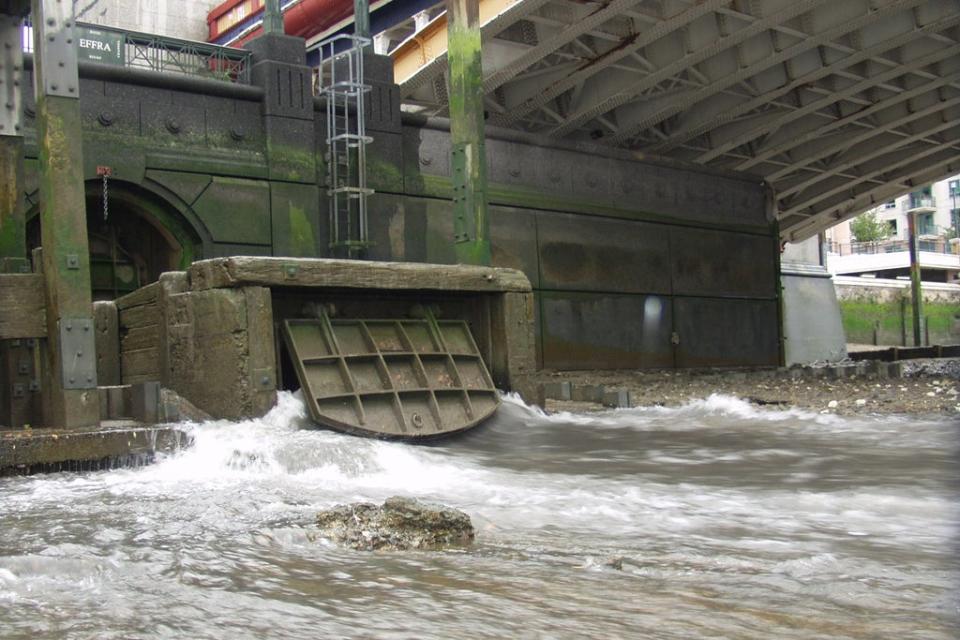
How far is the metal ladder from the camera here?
1603 cm

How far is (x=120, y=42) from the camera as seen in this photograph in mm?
15281

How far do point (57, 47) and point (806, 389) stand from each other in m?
11.9

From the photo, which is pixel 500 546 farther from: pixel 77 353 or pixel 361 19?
pixel 361 19

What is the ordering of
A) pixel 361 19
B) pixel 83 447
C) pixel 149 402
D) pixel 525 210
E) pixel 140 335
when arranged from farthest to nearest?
pixel 525 210
pixel 361 19
pixel 140 335
pixel 149 402
pixel 83 447

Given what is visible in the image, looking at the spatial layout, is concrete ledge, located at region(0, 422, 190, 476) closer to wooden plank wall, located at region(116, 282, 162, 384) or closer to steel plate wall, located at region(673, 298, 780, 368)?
wooden plank wall, located at region(116, 282, 162, 384)

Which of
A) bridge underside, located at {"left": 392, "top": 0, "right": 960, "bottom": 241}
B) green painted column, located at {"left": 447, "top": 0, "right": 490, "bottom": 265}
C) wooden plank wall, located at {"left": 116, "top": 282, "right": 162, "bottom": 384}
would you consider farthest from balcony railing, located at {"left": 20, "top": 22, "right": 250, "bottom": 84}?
wooden plank wall, located at {"left": 116, "top": 282, "right": 162, "bottom": 384}

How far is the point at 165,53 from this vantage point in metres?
16.5

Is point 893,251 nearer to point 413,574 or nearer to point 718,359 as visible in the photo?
point 718,359

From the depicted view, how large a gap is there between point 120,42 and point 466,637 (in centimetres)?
1413

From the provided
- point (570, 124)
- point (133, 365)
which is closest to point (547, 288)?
point (570, 124)

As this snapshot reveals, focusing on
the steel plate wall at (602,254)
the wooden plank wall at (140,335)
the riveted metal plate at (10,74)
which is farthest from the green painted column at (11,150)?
the steel plate wall at (602,254)

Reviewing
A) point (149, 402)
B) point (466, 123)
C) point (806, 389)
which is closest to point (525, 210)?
point (466, 123)

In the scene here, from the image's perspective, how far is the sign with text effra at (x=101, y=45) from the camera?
48.7 ft

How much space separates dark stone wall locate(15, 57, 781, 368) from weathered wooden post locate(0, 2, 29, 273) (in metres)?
4.38
